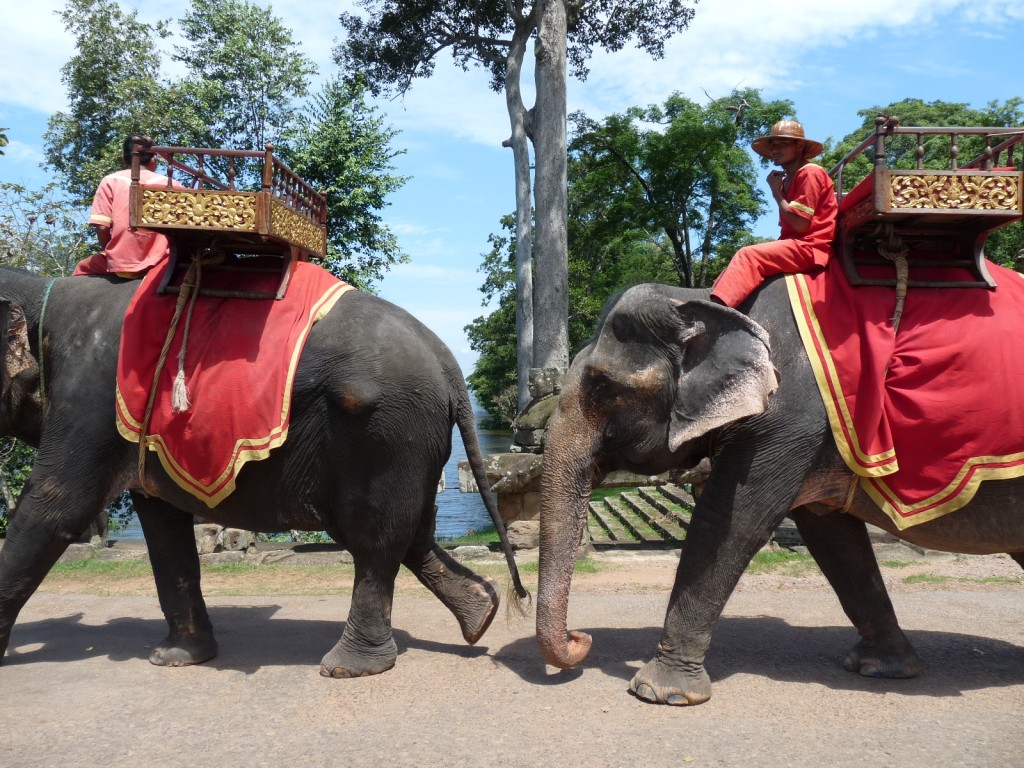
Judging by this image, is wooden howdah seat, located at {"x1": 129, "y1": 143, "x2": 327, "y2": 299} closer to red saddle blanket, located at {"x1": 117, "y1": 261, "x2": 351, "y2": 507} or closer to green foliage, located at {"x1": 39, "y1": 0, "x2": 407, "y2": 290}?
red saddle blanket, located at {"x1": 117, "y1": 261, "x2": 351, "y2": 507}

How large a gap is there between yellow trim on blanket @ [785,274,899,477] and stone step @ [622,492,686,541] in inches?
354

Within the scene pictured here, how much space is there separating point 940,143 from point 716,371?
75.8ft

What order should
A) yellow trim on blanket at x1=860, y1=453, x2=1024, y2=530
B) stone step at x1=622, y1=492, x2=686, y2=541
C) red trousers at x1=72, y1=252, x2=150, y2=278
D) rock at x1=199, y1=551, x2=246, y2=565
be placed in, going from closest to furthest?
1. yellow trim on blanket at x1=860, y1=453, x2=1024, y2=530
2. red trousers at x1=72, y1=252, x2=150, y2=278
3. rock at x1=199, y1=551, x2=246, y2=565
4. stone step at x1=622, y1=492, x2=686, y2=541

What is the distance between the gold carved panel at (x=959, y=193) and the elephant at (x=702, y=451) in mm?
670

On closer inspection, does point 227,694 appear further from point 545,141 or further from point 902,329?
point 545,141

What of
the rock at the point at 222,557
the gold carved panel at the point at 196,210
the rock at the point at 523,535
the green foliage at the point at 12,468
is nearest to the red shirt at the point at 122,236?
the gold carved panel at the point at 196,210

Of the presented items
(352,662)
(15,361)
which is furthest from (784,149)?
(15,361)

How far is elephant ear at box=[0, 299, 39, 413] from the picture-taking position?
4.66m

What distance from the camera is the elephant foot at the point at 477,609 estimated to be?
4.80m

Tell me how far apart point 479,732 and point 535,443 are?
6575 millimetres

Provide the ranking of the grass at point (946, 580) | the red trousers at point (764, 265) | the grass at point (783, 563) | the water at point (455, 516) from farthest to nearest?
the water at point (455, 516) < the grass at point (783, 563) < the grass at point (946, 580) < the red trousers at point (764, 265)

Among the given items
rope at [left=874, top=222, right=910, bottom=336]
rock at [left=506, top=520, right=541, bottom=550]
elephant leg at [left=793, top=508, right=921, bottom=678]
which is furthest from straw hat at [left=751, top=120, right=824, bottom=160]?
rock at [left=506, top=520, right=541, bottom=550]

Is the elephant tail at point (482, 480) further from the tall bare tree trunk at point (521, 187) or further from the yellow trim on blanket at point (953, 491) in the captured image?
the tall bare tree trunk at point (521, 187)

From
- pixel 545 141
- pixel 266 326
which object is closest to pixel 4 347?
pixel 266 326
